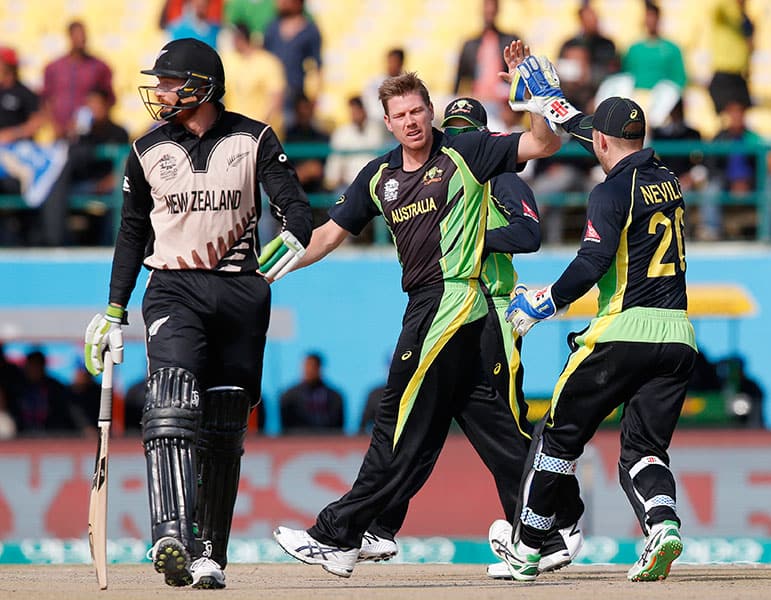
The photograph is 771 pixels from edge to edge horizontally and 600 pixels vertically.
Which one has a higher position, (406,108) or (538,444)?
(406,108)

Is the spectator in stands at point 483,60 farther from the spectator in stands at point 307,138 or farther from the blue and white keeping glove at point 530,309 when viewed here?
the blue and white keeping glove at point 530,309

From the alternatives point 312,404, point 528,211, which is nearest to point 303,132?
point 312,404

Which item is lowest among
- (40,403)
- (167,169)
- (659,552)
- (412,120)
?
(40,403)

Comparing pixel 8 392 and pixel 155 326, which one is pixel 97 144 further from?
pixel 155 326

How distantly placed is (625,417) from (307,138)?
29.5 ft

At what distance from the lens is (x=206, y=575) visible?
7730mm

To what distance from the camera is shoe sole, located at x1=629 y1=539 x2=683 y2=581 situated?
26.9 feet

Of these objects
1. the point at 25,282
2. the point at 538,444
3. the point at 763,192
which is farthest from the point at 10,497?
the point at 763,192

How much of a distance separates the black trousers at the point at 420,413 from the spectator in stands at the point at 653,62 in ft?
29.1

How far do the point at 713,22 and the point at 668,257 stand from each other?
389 inches

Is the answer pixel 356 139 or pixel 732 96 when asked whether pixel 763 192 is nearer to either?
pixel 732 96

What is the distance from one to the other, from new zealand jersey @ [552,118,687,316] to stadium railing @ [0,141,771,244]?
25.9 feet

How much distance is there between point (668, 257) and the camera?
326 inches

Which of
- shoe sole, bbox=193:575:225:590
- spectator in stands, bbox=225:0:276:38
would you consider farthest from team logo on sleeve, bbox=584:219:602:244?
spectator in stands, bbox=225:0:276:38
